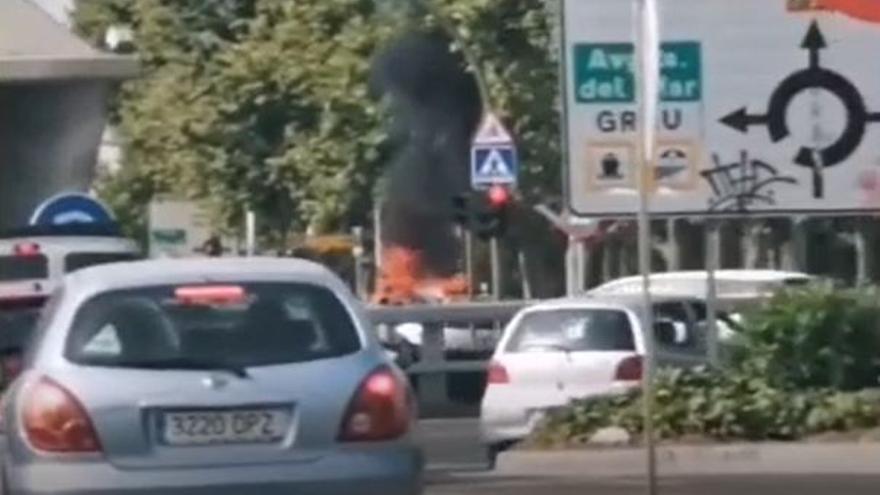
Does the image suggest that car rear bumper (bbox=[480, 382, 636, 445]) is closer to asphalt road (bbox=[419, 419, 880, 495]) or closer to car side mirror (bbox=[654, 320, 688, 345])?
asphalt road (bbox=[419, 419, 880, 495])

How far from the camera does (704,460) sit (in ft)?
76.9

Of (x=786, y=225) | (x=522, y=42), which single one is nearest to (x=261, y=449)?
(x=522, y=42)

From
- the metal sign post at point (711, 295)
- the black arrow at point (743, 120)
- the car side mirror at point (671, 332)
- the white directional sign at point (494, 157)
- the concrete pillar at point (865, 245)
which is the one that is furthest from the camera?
the concrete pillar at point (865, 245)

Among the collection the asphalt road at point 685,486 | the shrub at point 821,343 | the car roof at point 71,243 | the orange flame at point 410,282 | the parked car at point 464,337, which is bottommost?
the orange flame at point 410,282

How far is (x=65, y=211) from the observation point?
25562 mm

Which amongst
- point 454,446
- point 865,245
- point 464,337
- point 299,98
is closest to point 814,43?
point 454,446

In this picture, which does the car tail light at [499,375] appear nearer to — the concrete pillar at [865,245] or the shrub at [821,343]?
the shrub at [821,343]

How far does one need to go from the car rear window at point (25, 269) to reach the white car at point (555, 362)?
4418 millimetres

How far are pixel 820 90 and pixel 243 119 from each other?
98.1 feet

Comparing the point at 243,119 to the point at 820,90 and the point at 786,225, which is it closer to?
the point at 786,225

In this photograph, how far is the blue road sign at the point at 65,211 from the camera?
25297 mm

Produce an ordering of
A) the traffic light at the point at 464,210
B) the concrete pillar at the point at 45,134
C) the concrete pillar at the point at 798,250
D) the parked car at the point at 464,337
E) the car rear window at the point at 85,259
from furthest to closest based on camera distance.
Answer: the concrete pillar at the point at 798,250, the traffic light at the point at 464,210, the parked car at the point at 464,337, the car rear window at the point at 85,259, the concrete pillar at the point at 45,134

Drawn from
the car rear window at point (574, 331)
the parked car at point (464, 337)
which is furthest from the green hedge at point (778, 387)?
the parked car at point (464, 337)

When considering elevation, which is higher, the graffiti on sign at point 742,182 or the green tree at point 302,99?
the graffiti on sign at point 742,182
